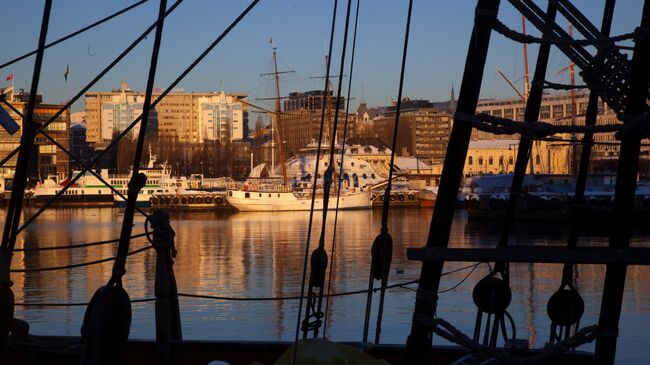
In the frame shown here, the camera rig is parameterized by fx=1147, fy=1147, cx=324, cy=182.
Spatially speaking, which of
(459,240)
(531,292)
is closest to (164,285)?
(531,292)

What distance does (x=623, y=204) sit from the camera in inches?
102

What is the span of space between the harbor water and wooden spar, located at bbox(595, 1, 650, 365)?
209 inches

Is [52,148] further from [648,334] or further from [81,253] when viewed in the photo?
[648,334]

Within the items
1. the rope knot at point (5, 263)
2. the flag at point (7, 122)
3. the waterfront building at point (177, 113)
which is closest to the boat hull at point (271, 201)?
the flag at point (7, 122)

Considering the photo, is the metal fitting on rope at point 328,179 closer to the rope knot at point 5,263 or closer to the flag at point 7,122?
the flag at point 7,122

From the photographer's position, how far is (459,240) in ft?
101

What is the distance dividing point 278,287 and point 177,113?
16114 cm

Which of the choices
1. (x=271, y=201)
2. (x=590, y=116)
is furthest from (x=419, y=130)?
(x=590, y=116)

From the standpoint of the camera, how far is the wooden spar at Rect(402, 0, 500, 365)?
2.55 metres

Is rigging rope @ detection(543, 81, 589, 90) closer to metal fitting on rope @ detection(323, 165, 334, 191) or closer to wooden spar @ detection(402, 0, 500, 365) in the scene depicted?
wooden spar @ detection(402, 0, 500, 365)

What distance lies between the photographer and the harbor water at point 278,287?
12180 mm

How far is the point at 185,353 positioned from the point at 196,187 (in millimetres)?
69840

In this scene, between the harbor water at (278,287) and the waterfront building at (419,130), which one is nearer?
the harbor water at (278,287)

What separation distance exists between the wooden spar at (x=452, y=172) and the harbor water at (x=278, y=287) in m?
5.31
